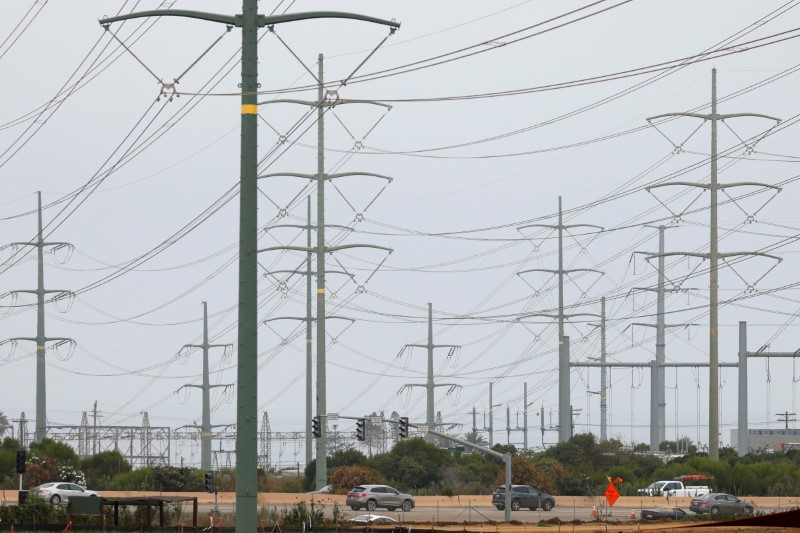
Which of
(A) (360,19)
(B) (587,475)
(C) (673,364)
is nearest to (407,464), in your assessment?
(B) (587,475)

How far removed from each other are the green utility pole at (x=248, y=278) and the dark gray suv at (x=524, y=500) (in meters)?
49.9

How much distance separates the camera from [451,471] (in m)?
91.4

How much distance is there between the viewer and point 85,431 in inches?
6152

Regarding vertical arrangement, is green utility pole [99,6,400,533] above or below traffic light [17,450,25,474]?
above

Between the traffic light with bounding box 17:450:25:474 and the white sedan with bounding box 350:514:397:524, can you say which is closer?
the white sedan with bounding box 350:514:397:524

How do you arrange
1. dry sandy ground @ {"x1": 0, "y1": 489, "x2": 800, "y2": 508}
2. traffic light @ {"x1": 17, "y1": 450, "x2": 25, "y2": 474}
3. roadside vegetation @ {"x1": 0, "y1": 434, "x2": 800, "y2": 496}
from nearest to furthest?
traffic light @ {"x1": 17, "y1": 450, "x2": 25, "y2": 474} < dry sandy ground @ {"x1": 0, "y1": 489, "x2": 800, "y2": 508} < roadside vegetation @ {"x1": 0, "y1": 434, "x2": 800, "y2": 496}

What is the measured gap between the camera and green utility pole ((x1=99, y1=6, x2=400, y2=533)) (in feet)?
58.2

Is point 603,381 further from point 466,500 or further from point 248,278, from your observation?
point 248,278

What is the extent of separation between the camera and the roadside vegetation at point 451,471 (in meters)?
79.1

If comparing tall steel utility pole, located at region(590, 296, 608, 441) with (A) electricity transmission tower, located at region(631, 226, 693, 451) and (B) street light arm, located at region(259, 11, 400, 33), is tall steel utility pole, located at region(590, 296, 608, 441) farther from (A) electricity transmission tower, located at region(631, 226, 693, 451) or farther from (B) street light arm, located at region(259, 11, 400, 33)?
(B) street light arm, located at region(259, 11, 400, 33)

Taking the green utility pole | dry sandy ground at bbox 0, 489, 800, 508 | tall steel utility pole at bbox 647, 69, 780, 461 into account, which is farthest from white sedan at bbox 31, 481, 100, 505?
the green utility pole

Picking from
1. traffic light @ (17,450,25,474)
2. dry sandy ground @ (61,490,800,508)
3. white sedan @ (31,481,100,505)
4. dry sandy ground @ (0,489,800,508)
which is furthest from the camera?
dry sandy ground @ (61,490,800,508)

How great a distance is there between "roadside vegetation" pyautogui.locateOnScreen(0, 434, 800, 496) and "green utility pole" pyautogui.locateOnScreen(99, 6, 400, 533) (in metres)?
60.7

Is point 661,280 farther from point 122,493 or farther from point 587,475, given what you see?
point 122,493
